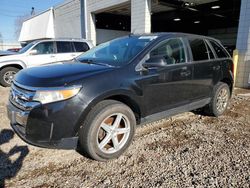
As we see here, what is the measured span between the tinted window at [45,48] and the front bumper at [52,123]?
6421 mm

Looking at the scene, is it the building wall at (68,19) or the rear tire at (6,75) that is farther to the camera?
the building wall at (68,19)

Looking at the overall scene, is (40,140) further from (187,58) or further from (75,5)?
(75,5)

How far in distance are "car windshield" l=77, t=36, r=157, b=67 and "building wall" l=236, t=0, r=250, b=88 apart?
5.65 meters

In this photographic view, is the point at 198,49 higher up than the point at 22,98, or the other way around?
the point at 198,49

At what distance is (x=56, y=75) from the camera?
2.88 meters

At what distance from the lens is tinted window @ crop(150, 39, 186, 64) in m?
3.65

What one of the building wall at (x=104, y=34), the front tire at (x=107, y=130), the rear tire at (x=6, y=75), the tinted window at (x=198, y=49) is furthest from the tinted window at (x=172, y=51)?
the building wall at (x=104, y=34)

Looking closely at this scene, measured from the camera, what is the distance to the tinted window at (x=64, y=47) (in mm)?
8782

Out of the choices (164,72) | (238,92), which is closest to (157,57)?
(164,72)

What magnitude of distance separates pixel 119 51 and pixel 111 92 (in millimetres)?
1113

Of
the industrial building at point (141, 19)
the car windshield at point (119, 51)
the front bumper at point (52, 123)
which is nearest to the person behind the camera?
the front bumper at point (52, 123)

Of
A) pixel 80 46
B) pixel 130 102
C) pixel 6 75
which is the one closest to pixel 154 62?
pixel 130 102

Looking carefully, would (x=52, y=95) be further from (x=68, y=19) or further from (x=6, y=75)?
(x=68, y=19)

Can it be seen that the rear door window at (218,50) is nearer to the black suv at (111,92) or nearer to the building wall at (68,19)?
the black suv at (111,92)
